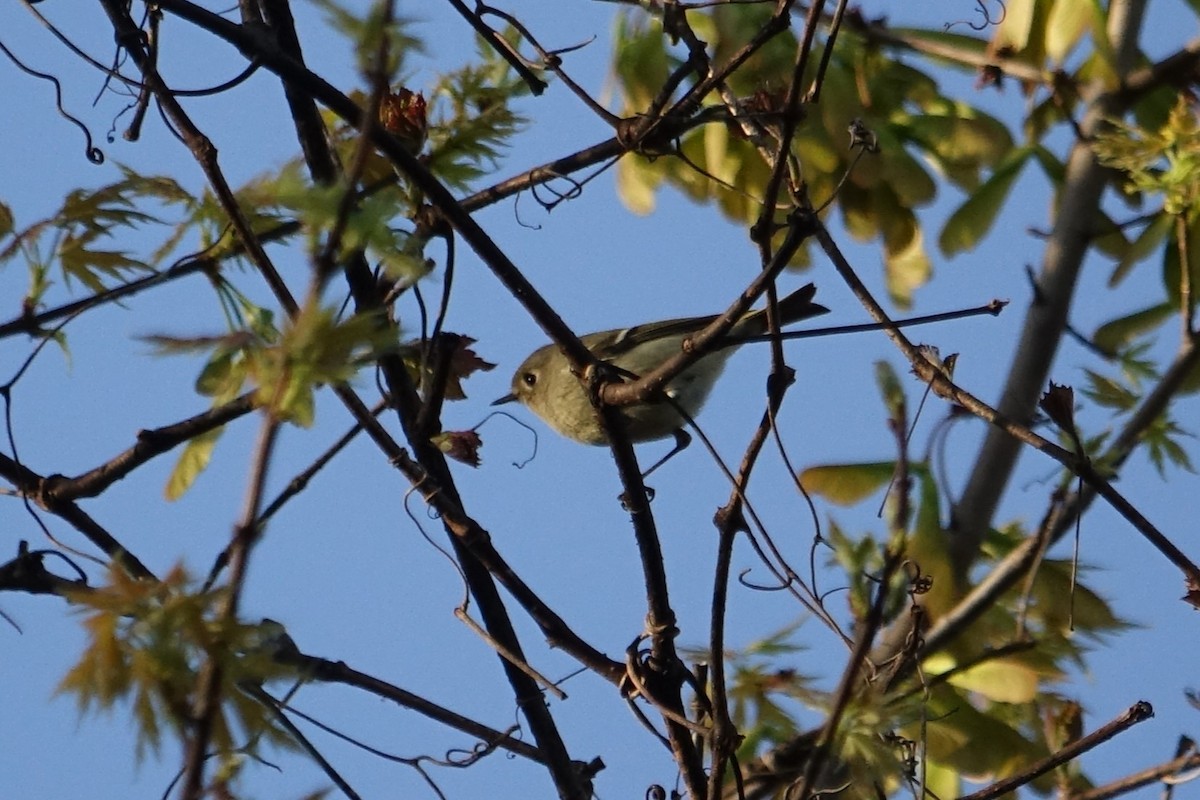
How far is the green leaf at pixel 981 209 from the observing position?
345cm

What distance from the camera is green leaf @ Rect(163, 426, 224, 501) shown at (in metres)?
2.39

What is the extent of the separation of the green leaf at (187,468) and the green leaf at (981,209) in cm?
203

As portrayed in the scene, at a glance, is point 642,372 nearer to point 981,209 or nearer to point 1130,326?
point 981,209

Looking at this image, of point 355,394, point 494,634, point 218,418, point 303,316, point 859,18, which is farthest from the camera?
point 859,18

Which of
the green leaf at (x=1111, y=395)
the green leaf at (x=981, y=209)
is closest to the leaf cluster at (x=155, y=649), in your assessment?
the green leaf at (x=1111, y=395)

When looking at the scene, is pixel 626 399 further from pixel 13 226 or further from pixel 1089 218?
pixel 1089 218

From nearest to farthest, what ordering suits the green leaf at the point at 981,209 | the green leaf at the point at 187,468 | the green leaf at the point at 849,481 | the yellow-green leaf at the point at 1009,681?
the green leaf at the point at 187,468, the yellow-green leaf at the point at 1009,681, the green leaf at the point at 849,481, the green leaf at the point at 981,209

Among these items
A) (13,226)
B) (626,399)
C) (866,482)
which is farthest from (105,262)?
(866,482)

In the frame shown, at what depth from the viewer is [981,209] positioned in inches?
136

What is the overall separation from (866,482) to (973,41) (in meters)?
1.32

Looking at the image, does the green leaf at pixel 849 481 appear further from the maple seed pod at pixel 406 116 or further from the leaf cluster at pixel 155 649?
the leaf cluster at pixel 155 649

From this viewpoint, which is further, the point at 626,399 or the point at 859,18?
the point at 859,18

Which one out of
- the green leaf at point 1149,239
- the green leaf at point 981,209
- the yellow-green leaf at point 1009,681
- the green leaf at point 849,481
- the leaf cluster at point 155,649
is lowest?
the leaf cluster at point 155,649

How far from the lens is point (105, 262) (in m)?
2.13
